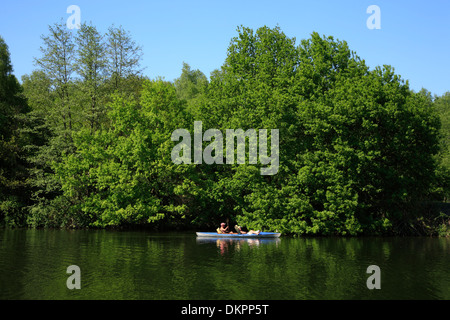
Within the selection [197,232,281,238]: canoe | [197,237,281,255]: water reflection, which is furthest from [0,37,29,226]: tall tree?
[197,237,281,255]: water reflection

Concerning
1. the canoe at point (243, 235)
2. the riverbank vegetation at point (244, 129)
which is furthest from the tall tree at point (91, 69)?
the canoe at point (243, 235)

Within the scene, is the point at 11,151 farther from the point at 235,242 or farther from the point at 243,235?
the point at 235,242

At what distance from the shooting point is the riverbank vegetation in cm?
3716

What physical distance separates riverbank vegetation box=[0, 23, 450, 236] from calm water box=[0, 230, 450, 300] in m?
6.82

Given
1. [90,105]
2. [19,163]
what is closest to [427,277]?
[90,105]

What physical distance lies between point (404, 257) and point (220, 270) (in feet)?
37.4

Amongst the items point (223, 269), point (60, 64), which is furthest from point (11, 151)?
point (223, 269)

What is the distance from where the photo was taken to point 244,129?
41562 mm

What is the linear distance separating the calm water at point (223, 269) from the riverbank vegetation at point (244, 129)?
682cm

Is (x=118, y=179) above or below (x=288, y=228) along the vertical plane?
above

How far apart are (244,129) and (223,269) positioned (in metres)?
→ 22.5

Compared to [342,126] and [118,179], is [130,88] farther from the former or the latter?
[342,126]
